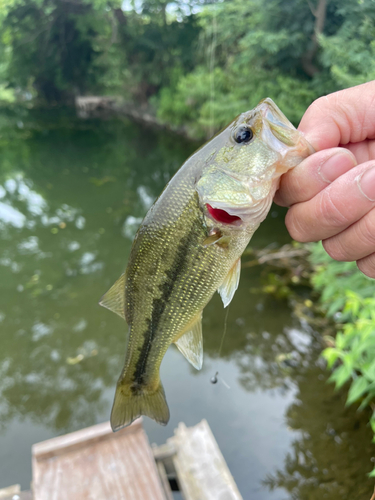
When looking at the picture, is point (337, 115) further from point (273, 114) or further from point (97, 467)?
point (97, 467)

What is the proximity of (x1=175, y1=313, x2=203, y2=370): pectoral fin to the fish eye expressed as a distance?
0.88 meters

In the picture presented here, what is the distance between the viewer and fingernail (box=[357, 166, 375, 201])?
3.93 ft

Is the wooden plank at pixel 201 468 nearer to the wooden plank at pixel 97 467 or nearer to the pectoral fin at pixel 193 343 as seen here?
the wooden plank at pixel 97 467

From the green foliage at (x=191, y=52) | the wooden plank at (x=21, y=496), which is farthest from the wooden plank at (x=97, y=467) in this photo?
the green foliage at (x=191, y=52)

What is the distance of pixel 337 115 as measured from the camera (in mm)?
1421

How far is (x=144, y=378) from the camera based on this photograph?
5.67 ft

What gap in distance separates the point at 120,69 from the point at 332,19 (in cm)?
1992

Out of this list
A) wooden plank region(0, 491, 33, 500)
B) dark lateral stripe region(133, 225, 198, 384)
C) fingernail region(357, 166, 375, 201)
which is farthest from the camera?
wooden plank region(0, 491, 33, 500)

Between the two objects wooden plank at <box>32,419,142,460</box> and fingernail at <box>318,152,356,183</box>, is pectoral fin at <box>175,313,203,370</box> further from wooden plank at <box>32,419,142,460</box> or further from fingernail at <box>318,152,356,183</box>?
wooden plank at <box>32,419,142,460</box>

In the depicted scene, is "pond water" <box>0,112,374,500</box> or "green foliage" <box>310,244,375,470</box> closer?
"green foliage" <box>310,244,375,470</box>

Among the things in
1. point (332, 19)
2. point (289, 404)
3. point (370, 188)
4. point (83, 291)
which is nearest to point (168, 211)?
point (370, 188)

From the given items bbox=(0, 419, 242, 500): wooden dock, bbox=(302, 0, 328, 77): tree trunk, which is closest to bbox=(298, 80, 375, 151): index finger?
bbox=(0, 419, 242, 500): wooden dock

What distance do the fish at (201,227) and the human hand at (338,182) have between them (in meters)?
0.10

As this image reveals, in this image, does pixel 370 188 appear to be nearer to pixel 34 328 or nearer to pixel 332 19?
pixel 34 328
